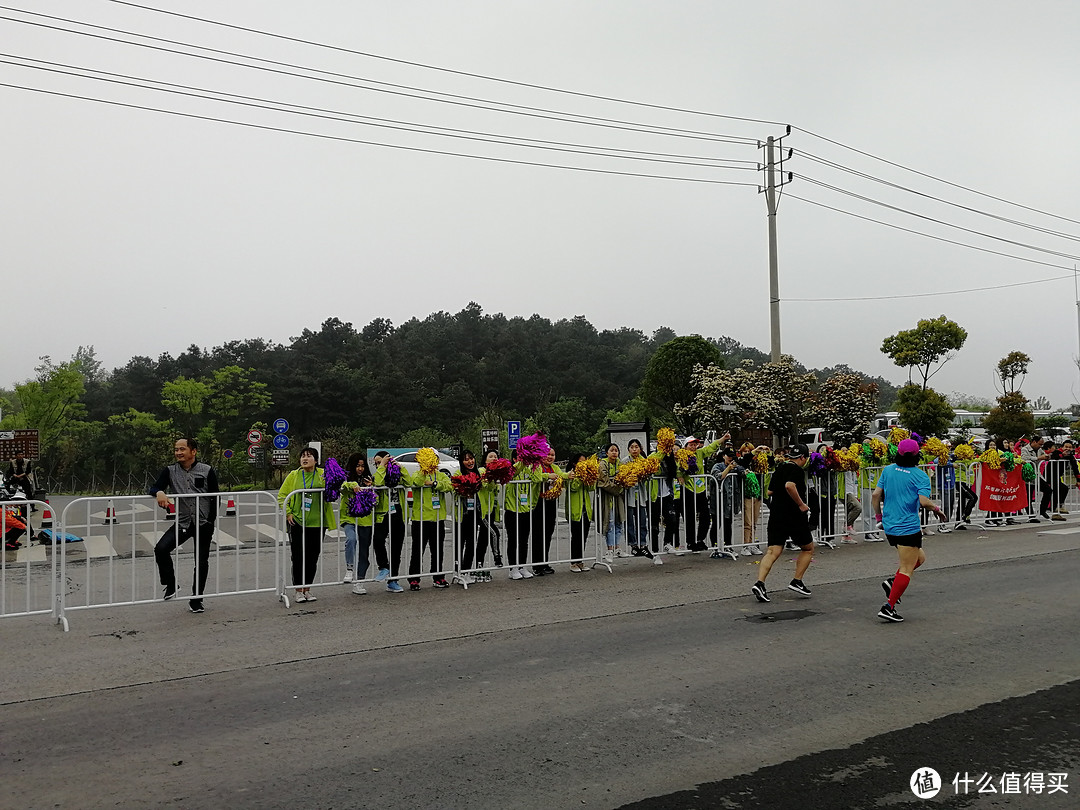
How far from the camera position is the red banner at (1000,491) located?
17375 millimetres

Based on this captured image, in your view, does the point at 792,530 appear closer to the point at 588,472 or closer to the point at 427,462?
the point at 588,472

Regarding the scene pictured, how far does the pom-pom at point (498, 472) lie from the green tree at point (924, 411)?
36682mm

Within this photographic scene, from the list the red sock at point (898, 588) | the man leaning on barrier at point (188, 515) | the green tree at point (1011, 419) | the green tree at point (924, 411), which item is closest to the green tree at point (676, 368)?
the green tree at point (924, 411)

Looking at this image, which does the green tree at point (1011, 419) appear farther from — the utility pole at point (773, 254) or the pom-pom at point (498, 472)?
the pom-pom at point (498, 472)

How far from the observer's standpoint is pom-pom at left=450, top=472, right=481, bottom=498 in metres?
10.8

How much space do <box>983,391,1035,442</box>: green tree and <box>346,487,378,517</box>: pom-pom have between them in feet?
136

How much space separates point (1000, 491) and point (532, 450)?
11.7m

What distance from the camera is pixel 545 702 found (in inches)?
231

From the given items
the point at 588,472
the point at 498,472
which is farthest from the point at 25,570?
the point at 588,472

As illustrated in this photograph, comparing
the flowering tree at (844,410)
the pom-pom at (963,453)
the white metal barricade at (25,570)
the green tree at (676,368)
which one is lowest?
the white metal barricade at (25,570)

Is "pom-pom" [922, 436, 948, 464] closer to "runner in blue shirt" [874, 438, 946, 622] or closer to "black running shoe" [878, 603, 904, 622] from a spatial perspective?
"runner in blue shirt" [874, 438, 946, 622]

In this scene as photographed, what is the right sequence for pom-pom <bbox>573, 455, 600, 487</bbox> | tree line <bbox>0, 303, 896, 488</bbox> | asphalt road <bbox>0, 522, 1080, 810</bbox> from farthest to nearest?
tree line <bbox>0, 303, 896, 488</bbox>
pom-pom <bbox>573, 455, 600, 487</bbox>
asphalt road <bbox>0, 522, 1080, 810</bbox>

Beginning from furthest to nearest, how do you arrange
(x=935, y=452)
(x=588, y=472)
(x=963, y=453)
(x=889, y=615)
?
1. (x=963, y=453)
2. (x=935, y=452)
3. (x=588, y=472)
4. (x=889, y=615)

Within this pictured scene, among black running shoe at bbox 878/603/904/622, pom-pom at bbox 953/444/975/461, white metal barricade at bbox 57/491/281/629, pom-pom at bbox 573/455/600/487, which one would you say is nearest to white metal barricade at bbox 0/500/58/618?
white metal barricade at bbox 57/491/281/629
